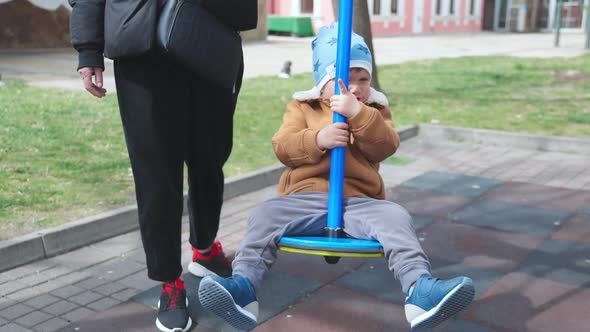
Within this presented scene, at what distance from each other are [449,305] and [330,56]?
1.16 m

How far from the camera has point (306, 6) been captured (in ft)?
94.9

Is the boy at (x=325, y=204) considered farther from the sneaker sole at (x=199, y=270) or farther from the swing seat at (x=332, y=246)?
the sneaker sole at (x=199, y=270)

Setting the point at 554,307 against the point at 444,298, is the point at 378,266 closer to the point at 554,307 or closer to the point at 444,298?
the point at 554,307

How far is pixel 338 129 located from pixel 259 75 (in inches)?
366

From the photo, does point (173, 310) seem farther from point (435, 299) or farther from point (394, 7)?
point (394, 7)

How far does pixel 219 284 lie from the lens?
2.13 meters

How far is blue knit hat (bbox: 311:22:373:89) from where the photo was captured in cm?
261

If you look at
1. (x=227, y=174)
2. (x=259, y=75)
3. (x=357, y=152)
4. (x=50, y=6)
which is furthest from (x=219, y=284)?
(x=50, y=6)

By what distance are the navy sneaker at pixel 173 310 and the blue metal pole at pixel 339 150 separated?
72 cm

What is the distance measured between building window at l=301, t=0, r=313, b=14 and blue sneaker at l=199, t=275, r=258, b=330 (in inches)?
1084

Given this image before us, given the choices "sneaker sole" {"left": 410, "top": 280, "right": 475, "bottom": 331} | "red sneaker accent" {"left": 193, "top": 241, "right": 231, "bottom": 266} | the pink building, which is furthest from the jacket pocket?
the pink building

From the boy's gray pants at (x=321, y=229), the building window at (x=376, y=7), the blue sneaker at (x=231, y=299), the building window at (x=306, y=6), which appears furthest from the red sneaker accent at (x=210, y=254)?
the building window at (x=376, y=7)

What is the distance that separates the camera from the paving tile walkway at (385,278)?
271 cm

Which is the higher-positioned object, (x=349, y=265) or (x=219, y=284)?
(x=219, y=284)
